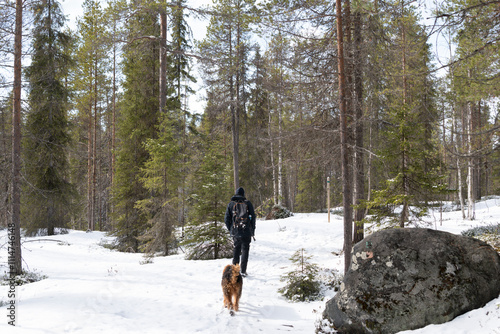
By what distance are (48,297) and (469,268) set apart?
7.62m

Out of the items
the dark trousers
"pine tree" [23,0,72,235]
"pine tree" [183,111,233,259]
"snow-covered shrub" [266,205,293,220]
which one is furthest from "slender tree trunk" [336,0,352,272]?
"pine tree" [23,0,72,235]

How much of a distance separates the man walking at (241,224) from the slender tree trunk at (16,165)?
18.9ft

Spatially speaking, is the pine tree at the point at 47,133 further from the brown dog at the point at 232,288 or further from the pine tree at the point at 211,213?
the brown dog at the point at 232,288

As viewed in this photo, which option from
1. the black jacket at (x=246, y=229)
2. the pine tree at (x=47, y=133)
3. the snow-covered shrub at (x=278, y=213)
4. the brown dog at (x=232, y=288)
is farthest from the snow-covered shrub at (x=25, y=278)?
the snow-covered shrub at (x=278, y=213)

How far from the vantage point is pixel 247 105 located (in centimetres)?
2309

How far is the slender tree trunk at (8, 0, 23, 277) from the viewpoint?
805 centimetres

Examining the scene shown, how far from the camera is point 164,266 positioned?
30.0 ft

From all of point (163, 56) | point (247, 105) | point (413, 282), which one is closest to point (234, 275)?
point (413, 282)

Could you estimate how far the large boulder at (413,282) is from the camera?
4523mm

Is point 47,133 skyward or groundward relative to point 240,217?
skyward

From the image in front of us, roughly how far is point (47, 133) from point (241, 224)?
49.1 ft

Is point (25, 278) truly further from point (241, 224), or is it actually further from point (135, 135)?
point (135, 135)

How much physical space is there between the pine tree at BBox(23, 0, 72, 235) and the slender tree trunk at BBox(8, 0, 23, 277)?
889cm

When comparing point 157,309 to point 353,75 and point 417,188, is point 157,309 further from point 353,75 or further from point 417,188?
point 353,75
